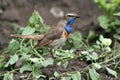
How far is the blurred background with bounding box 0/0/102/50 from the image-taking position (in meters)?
9.16

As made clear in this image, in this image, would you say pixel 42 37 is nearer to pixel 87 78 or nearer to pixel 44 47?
pixel 44 47

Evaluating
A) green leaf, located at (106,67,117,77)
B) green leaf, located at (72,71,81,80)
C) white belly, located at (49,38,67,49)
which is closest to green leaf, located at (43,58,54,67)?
white belly, located at (49,38,67,49)

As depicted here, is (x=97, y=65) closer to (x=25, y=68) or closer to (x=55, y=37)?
(x=55, y=37)

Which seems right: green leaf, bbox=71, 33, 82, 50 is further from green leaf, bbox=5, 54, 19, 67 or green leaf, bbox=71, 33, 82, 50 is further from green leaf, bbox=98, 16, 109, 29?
green leaf, bbox=5, 54, 19, 67

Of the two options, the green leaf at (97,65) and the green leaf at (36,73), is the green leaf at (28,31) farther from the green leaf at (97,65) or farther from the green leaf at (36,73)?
the green leaf at (97,65)

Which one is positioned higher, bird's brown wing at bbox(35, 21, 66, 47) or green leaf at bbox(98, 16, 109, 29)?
green leaf at bbox(98, 16, 109, 29)

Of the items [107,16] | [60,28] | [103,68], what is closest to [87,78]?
[103,68]

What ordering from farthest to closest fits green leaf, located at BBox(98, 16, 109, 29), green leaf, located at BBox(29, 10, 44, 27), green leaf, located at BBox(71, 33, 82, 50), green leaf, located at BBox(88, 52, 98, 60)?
green leaf, located at BBox(98, 16, 109, 29) < green leaf, located at BBox(71, 33, 82, 50) < green leaf, located at BBox(29, 10, 44, 27) < green leaf, located at BBox(88, 52, 98, 60)

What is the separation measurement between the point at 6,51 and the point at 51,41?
2.54 ft

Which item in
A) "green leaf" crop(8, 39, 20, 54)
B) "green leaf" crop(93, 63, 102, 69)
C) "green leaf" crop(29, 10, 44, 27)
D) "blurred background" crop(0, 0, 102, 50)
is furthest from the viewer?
"blurred background" crop(0, 0, 102, 50)

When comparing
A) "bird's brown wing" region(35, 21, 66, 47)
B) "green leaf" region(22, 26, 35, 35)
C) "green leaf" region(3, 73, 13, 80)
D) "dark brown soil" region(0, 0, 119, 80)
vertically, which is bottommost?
"green leaf" region(3, 73, 13, 80)

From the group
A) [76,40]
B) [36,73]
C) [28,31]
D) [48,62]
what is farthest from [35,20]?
[36,73]

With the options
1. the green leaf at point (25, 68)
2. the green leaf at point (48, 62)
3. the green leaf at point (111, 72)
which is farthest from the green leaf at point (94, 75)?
the green leaf at point (25, 68)

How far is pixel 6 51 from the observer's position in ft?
22.8
